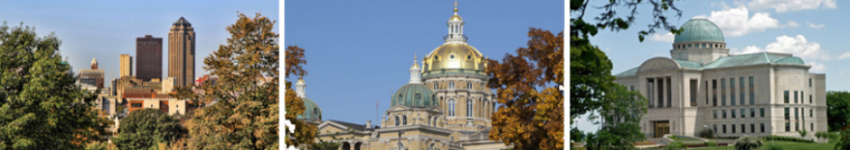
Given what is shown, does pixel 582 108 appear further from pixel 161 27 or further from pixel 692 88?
pixel 161 27

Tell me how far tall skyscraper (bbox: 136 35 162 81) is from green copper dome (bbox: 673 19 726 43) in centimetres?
2718

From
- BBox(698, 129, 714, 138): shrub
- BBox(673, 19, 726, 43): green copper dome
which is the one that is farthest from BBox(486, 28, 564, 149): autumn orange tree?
BBox(698, 129, 714, 138): shrub

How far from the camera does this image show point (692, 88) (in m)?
13.5

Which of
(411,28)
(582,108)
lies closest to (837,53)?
(582,108)

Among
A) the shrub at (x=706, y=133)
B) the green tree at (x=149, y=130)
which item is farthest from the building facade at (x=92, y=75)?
the shrub at (x=706, y=133)

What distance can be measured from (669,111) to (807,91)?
4.45m

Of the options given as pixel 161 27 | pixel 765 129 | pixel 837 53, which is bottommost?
pixel 765 129

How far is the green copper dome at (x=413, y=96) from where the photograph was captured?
6117 millimetres

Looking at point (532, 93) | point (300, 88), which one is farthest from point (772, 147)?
point (300, 88)

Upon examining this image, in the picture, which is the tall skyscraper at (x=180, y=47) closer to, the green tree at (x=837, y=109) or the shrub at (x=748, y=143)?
the shrub at (x=748, y=143)

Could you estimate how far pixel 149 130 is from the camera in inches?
1110

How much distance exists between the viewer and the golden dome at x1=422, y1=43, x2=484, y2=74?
6250 millimetres

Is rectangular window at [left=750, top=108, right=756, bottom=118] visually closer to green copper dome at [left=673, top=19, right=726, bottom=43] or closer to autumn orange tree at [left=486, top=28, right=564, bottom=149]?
green copper dome at [left=673, top=19, right=726, bottom=43]

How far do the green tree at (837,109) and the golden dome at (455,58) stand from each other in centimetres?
402
